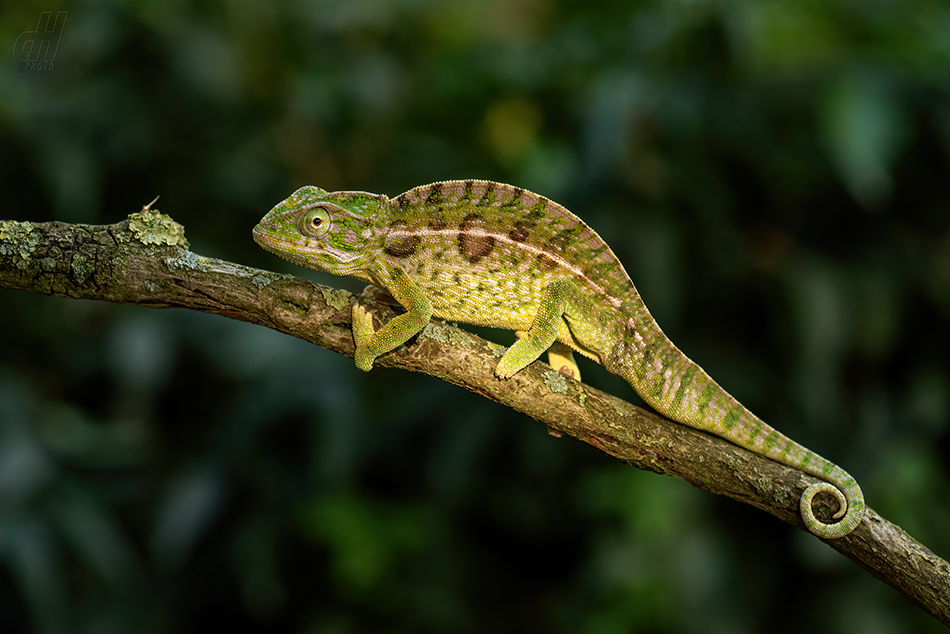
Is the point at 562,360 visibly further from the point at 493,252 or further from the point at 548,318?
the point at 493,252

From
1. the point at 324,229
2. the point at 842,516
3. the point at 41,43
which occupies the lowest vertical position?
the point at 842,516

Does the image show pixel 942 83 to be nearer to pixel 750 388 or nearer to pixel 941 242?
pixel 941 242

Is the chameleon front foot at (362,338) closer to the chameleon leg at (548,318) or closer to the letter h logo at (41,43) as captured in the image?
the chameleon leg at (548,318)

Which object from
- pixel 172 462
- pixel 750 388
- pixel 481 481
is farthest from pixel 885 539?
pixel 172 462

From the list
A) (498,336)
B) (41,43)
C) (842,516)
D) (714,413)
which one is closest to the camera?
(842,516)

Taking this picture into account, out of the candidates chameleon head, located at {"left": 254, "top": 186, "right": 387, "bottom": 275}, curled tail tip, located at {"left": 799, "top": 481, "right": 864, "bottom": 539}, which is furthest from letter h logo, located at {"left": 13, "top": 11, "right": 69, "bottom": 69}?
curled tail tip, located at {"left": 799, "top": 481, "right": 864, "bottom": 539}

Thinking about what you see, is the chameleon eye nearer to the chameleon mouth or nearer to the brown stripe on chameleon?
the chameleon mouth

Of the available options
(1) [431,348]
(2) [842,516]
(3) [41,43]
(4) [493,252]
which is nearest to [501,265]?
(4) [493,252]
